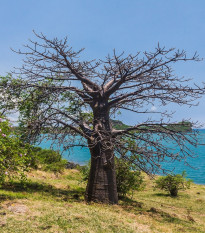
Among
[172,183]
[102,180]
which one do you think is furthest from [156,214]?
[172,183]

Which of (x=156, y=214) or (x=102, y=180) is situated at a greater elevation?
(x=102, y=180)

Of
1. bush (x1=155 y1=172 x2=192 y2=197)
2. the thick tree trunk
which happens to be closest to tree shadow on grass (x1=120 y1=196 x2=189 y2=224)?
the thick tree trunk

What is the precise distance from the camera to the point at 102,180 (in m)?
8.18

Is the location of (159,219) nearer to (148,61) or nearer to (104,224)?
(104,224)

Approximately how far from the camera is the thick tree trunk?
8.16 m

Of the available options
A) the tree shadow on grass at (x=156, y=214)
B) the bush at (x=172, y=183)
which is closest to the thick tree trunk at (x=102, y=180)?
the tree shadow on grass at (x=156, y=214)

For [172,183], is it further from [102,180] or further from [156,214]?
[102,180]

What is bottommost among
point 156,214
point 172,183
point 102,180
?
point 156,214

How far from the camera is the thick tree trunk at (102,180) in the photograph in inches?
321

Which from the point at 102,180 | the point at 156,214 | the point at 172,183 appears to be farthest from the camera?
the point at 172,183

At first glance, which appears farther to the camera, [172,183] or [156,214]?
[172,183]

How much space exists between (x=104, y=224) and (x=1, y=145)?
3.40 m

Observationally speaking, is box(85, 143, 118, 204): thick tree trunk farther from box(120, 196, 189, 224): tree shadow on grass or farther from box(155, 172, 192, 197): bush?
box(155, 172, 192, 197): bush

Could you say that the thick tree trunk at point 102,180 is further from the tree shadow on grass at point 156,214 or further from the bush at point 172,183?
the bush at point 172,183
